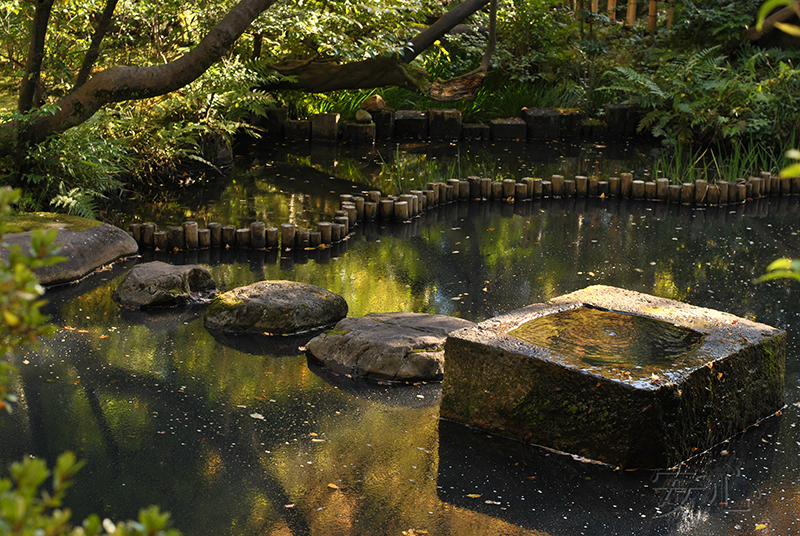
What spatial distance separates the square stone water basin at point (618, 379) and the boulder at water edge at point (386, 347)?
461mm

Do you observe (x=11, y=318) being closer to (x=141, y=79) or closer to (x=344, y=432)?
(x=344, y=432)

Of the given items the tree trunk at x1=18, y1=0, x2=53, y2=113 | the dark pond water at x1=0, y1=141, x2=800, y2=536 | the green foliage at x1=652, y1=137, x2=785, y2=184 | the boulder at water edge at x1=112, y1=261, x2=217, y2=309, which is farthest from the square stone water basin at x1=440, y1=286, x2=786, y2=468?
the tree trunk at x1=18, y1=0, x2=53, y2=113

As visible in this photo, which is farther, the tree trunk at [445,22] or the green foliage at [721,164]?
the tree trunk at [445,22]

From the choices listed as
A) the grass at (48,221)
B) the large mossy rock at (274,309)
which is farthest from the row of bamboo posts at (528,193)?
the large mossy rock at (274,309)

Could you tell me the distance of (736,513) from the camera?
3326 mm

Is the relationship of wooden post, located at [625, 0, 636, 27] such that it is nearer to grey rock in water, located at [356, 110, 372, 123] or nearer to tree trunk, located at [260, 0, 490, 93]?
tree trunk, located at [260, 0, 490, 93]

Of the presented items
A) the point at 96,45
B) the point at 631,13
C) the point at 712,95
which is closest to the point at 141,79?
the point at 96,45

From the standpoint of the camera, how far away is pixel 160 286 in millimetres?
5469

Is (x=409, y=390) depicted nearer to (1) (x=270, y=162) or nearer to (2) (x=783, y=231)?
(2) (x=783, y=231)

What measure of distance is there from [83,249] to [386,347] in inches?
109

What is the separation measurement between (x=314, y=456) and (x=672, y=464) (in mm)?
1642

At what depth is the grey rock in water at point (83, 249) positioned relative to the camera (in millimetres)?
5664

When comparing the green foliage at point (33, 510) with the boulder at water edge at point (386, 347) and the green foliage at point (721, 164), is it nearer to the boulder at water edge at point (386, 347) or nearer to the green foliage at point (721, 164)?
the boulder at water edge at point (386, 347)

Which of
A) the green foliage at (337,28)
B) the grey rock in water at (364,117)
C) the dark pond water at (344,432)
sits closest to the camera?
the dark pond water at (344,432)
